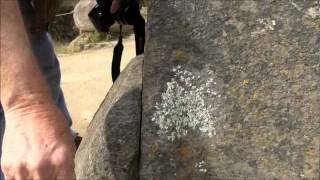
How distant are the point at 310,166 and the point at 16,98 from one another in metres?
0.61

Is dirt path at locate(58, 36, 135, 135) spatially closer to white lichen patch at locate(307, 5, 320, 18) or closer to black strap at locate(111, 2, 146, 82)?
black strap at locate(111, 2, 146, 82)

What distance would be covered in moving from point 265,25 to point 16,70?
51 cm

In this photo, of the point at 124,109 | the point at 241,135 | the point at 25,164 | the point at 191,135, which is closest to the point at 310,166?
the point at 241,135

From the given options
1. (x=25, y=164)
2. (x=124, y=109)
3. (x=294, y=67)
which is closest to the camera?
(x=25, y=164)

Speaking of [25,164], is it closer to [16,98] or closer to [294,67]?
[16,98]

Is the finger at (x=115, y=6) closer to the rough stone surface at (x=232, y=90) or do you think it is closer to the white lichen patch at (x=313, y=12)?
the rough stone surface at (x=232, y=90)

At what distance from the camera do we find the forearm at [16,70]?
1104 mm

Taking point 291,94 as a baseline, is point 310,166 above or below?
below

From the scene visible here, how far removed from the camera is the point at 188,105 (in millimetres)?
1413

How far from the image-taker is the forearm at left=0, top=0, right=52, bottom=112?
1.10m

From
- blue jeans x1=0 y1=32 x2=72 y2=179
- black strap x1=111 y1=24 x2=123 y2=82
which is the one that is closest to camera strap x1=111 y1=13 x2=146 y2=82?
black strap x1=111 y1=24 x2=123 y2=82

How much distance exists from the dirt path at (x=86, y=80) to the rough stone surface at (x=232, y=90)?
2.17 meters

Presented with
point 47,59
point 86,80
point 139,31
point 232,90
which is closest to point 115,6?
point 139,31

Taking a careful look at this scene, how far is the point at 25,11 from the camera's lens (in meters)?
1.63
